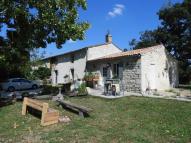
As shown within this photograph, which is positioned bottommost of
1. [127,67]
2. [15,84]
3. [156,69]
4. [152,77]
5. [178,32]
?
[15,84]

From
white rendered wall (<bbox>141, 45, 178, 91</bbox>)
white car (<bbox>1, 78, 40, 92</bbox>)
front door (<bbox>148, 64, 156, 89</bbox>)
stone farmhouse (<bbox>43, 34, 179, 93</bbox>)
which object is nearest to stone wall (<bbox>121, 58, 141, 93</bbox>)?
stone farmhouse (<bbox>43, 34, 179, 93</bbox>)

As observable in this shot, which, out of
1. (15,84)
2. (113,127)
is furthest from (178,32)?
(113,127)

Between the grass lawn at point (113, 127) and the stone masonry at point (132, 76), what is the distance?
9.25 meters

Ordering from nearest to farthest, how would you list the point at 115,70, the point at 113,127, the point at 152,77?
the point at 113,127
the point at 152,77
the point at 115,70

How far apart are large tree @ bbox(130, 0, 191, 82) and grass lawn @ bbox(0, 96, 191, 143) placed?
896 inches

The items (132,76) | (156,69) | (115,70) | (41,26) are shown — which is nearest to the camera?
(41,26)

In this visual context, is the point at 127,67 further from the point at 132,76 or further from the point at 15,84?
the point at 15,84

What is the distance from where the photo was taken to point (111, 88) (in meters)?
21.6

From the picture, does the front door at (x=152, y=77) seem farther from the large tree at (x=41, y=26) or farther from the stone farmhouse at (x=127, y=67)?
the large tree at (x=41, y=26)

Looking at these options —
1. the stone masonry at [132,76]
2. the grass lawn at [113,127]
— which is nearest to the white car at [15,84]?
the stone masonry at [132,76]

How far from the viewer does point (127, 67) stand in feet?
84.5

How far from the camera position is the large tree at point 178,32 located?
3566cm

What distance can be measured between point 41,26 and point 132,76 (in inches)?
401

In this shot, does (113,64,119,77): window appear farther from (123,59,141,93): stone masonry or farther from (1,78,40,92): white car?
(1,78,40,92): white car
